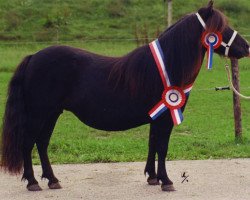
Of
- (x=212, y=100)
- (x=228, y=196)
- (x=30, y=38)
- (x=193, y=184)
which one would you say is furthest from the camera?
(x=30, y=38)

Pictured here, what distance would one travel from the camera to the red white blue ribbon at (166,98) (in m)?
5.15

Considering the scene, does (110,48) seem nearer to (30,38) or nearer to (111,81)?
(30,38)

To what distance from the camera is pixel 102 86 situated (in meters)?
5.26

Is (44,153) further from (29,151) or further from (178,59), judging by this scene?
(178,59)

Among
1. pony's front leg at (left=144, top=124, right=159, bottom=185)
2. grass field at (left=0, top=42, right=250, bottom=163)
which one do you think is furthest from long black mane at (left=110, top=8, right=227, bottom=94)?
grass field at (left=0, top=42, right=250, bottom=163)

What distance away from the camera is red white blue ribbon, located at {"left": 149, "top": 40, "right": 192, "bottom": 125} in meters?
5.15

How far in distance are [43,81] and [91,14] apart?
82.2ft

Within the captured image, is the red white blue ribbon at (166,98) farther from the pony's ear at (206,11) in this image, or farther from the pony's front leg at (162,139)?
the pony's ear at (206,11)

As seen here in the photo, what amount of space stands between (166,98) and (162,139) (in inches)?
16.8

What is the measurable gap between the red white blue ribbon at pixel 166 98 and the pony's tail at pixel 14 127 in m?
1.33

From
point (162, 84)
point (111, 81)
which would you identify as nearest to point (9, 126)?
point (111, 81)

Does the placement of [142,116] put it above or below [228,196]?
above

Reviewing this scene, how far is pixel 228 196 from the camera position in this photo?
200 inches

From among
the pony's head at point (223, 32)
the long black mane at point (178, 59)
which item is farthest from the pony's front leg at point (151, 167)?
the pony's head at point (223, 32)
